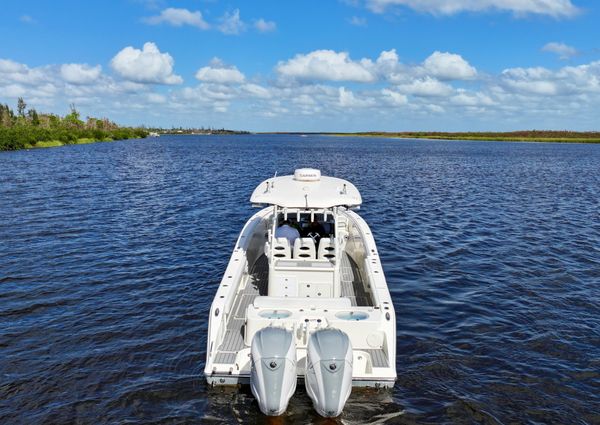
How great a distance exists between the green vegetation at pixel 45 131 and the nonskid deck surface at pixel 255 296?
237 ft

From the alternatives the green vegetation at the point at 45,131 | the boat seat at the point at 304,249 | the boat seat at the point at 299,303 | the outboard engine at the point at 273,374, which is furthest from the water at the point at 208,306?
the green vegetation at the point at 45,131

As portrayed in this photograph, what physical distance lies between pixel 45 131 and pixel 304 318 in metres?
97.6

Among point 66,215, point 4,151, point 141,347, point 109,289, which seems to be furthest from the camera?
point 4,151

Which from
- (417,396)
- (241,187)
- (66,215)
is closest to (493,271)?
(417,396)

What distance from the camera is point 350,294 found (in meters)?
12.2

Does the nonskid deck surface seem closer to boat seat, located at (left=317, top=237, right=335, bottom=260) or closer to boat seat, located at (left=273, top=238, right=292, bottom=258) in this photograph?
boat seat, located at (left=317, top=237, right=335, bottom=260)

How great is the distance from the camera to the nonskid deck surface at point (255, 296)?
8867 millimetres

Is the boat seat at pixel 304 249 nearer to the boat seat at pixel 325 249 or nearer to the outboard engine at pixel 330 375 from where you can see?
the boat seat at pixel 325 249

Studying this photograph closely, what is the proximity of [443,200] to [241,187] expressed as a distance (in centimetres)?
1639

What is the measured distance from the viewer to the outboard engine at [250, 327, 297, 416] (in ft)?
23.8

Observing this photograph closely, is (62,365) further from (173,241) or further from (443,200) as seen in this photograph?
(443,200)

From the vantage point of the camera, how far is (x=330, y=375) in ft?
23.8

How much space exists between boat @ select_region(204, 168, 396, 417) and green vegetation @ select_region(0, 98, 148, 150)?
240 feet

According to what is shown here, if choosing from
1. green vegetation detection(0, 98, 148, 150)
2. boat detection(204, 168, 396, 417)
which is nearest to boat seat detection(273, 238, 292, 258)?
boat detection(204, 168, 396, 417)
